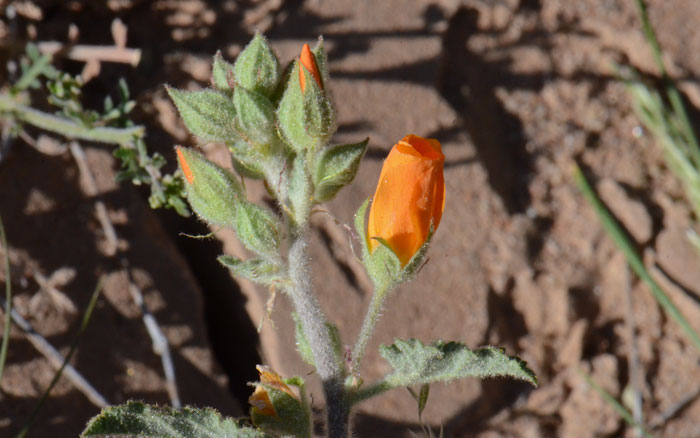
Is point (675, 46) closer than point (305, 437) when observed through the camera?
No

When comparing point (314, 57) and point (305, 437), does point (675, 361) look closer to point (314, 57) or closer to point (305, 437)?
point (305, 437)

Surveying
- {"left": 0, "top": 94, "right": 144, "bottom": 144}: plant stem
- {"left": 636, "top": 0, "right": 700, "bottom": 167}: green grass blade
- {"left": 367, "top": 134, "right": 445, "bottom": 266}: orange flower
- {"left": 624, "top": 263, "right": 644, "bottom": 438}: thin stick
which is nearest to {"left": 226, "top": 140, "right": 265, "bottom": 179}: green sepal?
{"left": 367, "top": 134, "right": 445, "bottom": 266}: orange flower

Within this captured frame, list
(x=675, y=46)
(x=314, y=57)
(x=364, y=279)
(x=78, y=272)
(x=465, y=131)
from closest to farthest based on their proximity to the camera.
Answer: (x=314, y=57) → (x=78, y=272) → (x=364, y=279) → (x=465, y=131) → (x=675, y=46)

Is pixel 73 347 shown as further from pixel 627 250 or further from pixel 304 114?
pixel 627 250

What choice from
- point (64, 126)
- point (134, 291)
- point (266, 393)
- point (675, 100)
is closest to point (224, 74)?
point (266, 393)

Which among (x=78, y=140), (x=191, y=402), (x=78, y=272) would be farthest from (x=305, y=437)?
(x=78, y=140)

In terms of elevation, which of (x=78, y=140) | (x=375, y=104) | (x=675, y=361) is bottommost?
(x=675, y=361)

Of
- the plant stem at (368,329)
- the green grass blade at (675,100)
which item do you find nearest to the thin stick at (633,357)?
the green grass blade at (675,100)

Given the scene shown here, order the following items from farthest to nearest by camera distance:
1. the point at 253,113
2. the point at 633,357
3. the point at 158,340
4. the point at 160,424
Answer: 1. the point at 633,357
2. the point at 158,340
3. the point at 253,113
4. the point at 160,424
